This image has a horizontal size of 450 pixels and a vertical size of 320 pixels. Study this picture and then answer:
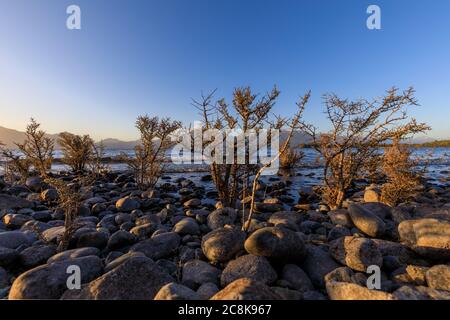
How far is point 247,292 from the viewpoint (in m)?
2.38

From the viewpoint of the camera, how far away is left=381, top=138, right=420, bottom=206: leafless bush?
25.7 ft

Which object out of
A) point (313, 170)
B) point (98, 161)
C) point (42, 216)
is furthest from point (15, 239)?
point (313, 170)

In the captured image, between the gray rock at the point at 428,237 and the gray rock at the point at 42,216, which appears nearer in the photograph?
the gray rock at the point at 428,237

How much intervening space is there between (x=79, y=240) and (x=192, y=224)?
2.46m

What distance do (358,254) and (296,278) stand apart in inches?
43.3

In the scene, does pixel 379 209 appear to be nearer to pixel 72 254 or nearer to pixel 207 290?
pixel 207 290

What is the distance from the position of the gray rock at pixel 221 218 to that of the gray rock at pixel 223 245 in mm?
1733

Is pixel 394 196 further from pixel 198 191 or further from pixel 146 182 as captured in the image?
pixel 146 182

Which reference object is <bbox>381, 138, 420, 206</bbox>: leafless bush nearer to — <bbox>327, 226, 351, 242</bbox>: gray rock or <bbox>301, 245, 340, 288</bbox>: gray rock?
<bbox>327, 226, 351, 242</bbox>: gray rock

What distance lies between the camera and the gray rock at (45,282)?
2906mm

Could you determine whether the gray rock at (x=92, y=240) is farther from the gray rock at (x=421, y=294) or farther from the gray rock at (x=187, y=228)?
the gray rock at (x=421, y=294)
